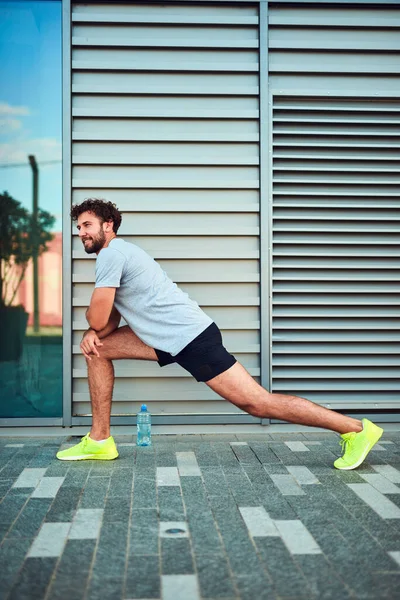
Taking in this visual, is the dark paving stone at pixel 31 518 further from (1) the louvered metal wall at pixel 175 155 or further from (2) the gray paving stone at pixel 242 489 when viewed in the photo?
(1) the louvered metal wall at pixel 175 155

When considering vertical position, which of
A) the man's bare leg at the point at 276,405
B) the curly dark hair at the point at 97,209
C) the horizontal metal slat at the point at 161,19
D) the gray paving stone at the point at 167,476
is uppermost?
the horizontal metal slat at the point at 161,19

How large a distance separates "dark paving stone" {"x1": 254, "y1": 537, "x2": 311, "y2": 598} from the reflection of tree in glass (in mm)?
3274

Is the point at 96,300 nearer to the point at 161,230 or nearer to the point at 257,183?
the point at 161,230

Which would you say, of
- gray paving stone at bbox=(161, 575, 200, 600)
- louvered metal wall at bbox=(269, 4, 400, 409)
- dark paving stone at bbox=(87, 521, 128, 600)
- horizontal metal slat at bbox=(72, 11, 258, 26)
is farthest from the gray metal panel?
gray paving stone at bbox=(161, 575, 200, 600)

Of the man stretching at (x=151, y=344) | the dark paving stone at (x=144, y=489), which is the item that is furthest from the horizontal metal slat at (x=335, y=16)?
the dark paving stone at (x=144, y=489)

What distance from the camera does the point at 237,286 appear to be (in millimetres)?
5574

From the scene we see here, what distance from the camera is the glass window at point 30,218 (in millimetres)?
5535

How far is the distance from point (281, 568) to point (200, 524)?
0.64 meters

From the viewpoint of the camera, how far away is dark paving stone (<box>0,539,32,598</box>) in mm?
2633

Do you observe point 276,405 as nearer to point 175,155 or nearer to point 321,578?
point 321,578

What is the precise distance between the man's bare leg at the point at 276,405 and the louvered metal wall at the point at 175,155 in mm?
1089

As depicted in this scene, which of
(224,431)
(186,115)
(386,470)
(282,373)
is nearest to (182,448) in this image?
(224,431)

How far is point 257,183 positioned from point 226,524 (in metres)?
3.05

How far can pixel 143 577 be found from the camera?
2.68 meters
